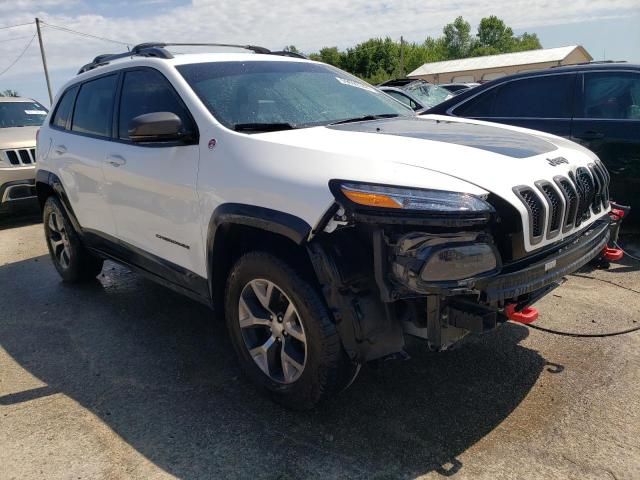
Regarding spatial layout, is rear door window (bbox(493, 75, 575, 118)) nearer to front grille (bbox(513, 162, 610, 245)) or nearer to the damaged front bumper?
front grille (bbox(513, 162, 610, 245))

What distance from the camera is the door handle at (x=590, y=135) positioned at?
5.38 m

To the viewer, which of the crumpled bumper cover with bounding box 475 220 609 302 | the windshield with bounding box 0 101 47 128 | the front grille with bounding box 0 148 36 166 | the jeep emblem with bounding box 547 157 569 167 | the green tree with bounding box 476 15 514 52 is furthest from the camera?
the green tree with bounding box 476 15 514 52

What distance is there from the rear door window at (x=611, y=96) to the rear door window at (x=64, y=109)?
15.7 feet

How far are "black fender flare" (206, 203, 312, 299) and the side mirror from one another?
0.54m

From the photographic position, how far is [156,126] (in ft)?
10.3

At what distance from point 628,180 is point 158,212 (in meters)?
4.23

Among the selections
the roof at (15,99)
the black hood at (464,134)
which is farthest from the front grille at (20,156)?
the black hood at (464,134)

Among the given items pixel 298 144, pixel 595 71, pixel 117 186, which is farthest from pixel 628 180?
pixel 117 186

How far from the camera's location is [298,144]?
2.86 meters

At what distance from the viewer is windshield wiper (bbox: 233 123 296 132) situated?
3.17 metres

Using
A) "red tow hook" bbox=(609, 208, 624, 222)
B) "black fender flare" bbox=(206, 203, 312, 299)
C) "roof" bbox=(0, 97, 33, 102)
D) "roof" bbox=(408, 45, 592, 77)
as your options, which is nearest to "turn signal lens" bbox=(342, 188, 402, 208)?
"black fender flare" bbox=(206, 203, 312, 299)

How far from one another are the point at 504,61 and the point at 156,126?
6766cm

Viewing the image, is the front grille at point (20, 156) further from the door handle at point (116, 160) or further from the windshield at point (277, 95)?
the windshield at point (277, 95)

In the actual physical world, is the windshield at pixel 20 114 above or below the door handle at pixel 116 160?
above
